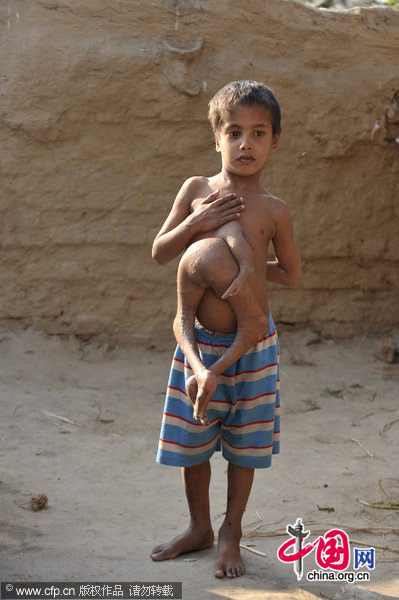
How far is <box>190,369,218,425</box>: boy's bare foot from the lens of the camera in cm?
217

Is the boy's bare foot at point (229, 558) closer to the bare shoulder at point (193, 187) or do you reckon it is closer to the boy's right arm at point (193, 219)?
the boy's right arm at point (193, 219)

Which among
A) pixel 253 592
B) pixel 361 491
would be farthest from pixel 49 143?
pixel 253 592

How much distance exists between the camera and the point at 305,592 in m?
2.31

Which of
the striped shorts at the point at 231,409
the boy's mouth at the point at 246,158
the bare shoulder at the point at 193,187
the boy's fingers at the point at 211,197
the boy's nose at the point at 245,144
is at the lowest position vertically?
the striped shorts at the point at 231,409

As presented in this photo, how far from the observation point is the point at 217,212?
7.73ft

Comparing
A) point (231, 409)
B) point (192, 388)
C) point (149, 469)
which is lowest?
point (149, 469)

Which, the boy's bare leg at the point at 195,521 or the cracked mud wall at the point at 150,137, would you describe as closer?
the boy's bare leg at the point at 195,521


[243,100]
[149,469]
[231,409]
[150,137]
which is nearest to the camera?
[243,100]

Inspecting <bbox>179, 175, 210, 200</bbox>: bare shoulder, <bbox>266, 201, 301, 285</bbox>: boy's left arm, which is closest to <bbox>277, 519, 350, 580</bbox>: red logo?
<bbox>266, 201, 301, 285</bbox>: boy's left arm

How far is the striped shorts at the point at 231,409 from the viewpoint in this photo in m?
2.40

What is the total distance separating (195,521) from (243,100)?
1.45 meters

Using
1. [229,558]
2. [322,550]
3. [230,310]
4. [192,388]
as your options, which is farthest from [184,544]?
[230,310]

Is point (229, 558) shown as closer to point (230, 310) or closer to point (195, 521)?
point (195, 521)

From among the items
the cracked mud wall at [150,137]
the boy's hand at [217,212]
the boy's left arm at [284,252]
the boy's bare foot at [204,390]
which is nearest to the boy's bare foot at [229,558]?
the boy's bare foot at [204,390]
